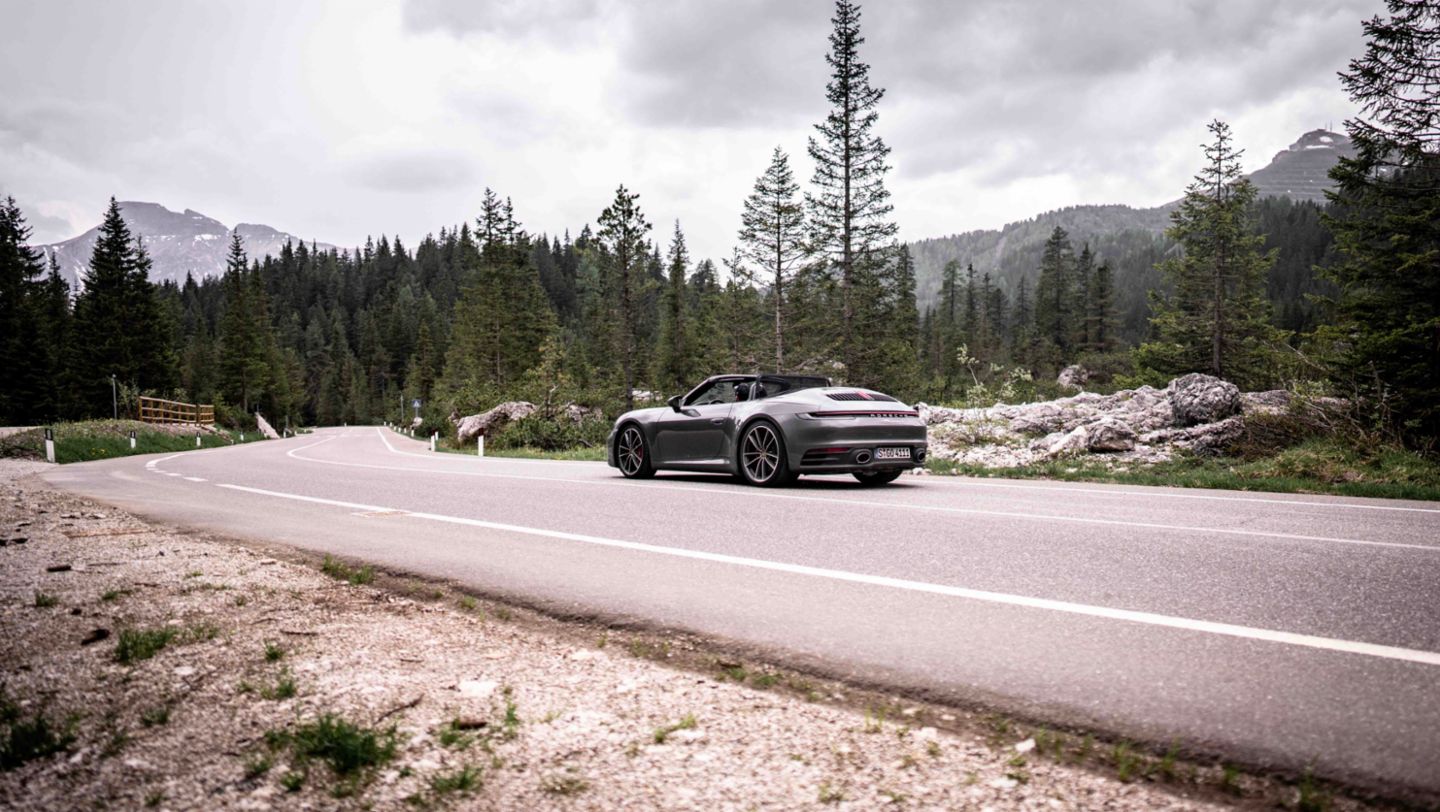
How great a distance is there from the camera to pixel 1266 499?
7.94 meters

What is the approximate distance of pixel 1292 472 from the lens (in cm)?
995

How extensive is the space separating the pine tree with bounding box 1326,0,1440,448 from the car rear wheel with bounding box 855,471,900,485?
7.07 meters

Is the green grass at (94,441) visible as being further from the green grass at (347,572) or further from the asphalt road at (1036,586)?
the green grass at (347,572)

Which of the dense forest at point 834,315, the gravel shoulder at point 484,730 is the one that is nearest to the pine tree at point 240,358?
the dense forest at point 834,315

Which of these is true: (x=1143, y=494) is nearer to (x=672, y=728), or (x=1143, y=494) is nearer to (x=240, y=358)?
(x=672, y=728)

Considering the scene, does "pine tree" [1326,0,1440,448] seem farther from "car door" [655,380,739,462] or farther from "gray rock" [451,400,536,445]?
"gray rock" [451,400,536,445]

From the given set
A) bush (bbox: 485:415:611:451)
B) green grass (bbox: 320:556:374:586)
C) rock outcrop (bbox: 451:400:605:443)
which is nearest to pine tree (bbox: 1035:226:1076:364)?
rock outcrop (bbox: 451:400:605:443)

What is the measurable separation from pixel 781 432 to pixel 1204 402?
8.66 metres

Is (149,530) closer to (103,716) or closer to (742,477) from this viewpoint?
(103,716)

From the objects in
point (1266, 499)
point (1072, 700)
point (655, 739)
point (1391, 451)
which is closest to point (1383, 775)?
point (1072, 700)

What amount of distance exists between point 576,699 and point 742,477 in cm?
701

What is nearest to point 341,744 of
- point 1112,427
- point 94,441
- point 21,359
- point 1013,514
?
point 1013,514

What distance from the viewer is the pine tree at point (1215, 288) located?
2906cm

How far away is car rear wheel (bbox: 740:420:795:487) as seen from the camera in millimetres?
9062
